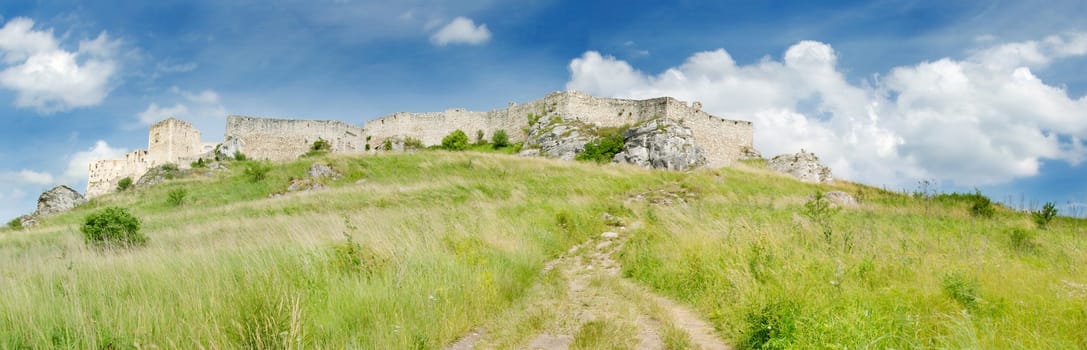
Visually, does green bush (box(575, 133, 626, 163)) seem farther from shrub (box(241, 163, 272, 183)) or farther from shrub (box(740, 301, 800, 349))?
shrub (box(740, 301, 800, 349))

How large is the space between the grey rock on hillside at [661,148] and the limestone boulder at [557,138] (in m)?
4.00

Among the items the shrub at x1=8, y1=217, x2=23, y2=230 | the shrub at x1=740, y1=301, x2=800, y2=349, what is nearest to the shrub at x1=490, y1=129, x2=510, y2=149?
the shrub at x1=8, y1=217, x2=23, y2=230

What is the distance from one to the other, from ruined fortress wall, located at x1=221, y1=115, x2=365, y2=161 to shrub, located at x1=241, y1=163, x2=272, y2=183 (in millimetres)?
22945

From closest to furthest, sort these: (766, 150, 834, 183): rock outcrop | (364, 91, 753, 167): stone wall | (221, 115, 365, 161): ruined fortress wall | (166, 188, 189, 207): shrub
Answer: (166, 188, 189, 207): shrub < (766, 150, 834, 183): rock outcrop < (364, 91, 753, 167): stone wall < (221, 115, 365, 161): ruined fortress wall

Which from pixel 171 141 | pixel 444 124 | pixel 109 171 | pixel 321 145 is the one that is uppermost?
pixel 444 124

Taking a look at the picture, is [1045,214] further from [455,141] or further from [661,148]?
[455,141]

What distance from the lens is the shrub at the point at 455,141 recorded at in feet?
160

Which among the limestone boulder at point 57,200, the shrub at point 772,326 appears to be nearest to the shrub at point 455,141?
the limestone boulder at point 57,200

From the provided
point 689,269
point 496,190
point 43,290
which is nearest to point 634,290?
point 689,269

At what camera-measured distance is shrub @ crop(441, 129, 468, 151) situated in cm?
4878

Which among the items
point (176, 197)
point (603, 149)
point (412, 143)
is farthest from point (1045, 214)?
point (412, 143)

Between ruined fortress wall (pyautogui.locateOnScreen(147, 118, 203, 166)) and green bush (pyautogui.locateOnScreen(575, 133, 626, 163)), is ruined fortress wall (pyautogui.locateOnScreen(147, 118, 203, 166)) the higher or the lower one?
the higher one

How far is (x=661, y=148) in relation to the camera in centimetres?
3509

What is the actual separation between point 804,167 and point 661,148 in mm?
9612
